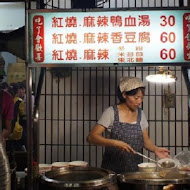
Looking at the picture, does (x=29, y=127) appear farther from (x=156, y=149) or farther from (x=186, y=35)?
(x=156, y=149)

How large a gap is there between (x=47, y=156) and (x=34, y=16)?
13.4 ft

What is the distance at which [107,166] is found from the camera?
4281mm

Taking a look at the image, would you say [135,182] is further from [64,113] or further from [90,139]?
[64,113]

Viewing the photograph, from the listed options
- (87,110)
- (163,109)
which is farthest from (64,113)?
(163,109)

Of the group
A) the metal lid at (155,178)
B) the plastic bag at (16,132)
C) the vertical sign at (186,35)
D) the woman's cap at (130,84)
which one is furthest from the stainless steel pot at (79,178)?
the plastic bag at (16,132)

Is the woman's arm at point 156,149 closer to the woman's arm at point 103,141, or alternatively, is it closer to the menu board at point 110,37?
the woman's arm at point 103,141

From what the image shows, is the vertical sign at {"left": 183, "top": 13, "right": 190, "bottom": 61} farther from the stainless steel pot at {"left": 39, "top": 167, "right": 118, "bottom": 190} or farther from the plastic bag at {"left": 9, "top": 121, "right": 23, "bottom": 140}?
the plastic bag at {"left": 9, "top": 121, "right": 23, "bottom": 140}

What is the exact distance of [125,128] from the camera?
4344 millimetres

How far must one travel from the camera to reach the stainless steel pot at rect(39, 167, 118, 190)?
2570 millimetres

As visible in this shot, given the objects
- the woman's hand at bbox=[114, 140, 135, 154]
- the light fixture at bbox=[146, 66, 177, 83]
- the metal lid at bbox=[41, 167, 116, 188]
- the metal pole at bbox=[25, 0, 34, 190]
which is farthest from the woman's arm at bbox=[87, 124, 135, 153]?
the light fixture at bbox=[146, 66, 177, 83]

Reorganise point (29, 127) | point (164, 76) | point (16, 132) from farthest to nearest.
Result: point (16, 132)
point (164, 76)
point (29, 127)

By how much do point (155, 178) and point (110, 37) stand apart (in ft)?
4.72

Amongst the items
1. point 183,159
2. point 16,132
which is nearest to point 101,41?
point 183,159

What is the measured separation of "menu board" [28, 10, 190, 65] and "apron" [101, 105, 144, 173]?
148 cm
